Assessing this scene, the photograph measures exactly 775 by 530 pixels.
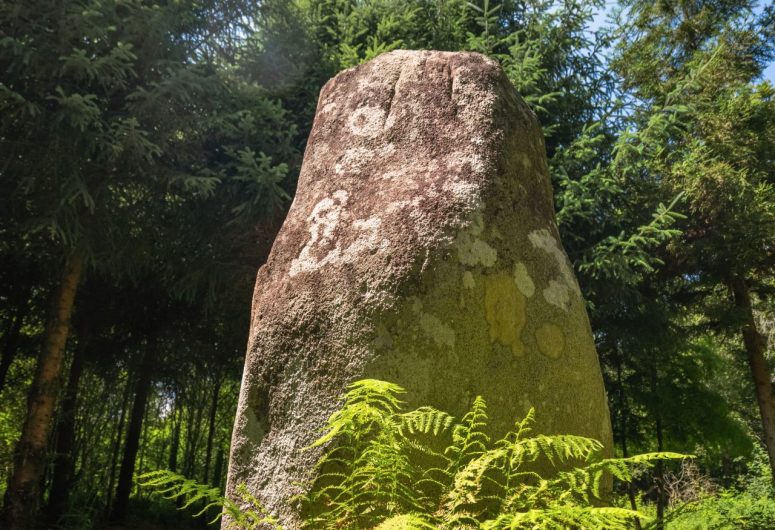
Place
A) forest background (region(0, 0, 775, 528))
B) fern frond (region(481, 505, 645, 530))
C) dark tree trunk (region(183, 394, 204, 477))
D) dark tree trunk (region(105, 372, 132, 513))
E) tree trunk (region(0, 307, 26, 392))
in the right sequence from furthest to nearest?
1. dark tree trunk (region(183, 394, 204, 477))
2. dark tree trunk (region(105, 372, 132, 513))
3. tree trunk (region(0, 307, 26, 392))
4. forest background (region(0, 0, 775, 528))
5. fern frond (region(481, 505, 645, 530))

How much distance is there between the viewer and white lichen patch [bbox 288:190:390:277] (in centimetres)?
249

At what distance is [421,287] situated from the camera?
2.37m

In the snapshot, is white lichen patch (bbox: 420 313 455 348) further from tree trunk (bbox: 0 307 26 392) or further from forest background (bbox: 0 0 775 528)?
tree trunk (bbox: 0 307 26 392)

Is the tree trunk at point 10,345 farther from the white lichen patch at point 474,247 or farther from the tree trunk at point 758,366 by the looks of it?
the tree trunk at point 758,366

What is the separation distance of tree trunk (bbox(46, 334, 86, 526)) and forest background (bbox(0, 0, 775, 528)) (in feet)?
0.12

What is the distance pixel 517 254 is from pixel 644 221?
6.48m

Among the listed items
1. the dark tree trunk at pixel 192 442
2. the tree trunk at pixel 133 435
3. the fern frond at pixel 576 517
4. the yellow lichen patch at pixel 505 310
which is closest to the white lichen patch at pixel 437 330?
the yellow lichen patch at pixel 505 310

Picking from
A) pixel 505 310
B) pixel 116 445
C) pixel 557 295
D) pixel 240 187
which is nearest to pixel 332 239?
pixel 505 310

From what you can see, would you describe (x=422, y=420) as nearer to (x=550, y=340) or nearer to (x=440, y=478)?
(x=440, y=478)

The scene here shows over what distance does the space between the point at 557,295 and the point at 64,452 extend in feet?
25.6

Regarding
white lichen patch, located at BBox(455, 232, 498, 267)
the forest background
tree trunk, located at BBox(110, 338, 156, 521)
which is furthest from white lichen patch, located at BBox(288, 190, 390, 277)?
tree trunk, located at BBox(110, 338, 156, 521)

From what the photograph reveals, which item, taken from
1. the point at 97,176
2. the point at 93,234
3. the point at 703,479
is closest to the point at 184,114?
the point at 97,176

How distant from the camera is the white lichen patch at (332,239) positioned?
8.16 ft

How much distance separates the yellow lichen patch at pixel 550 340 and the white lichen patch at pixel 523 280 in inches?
5.9
